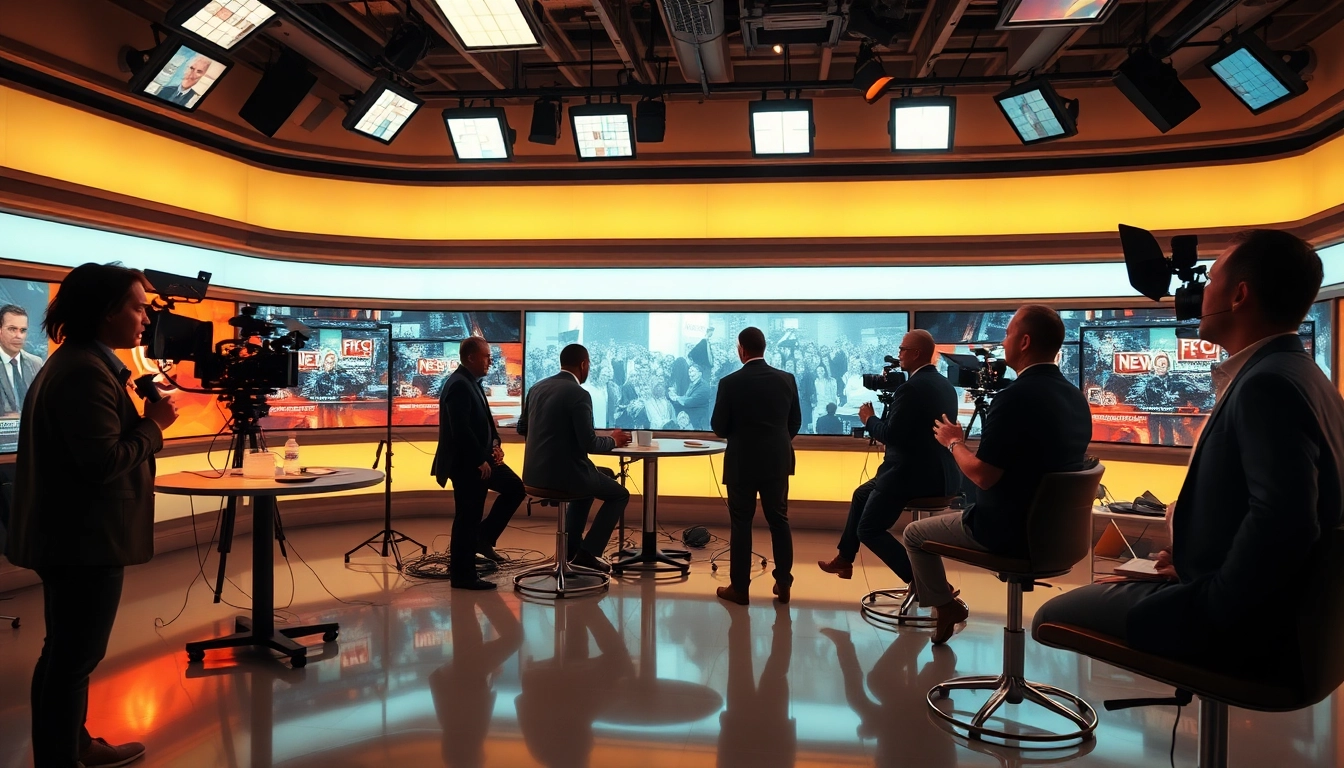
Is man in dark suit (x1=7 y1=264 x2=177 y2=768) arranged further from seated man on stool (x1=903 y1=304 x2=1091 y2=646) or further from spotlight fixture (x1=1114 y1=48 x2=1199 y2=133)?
spotlight fixture (x1=1114 y1=48 x2=1199 y2=133)

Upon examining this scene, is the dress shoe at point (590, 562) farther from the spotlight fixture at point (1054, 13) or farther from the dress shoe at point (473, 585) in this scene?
the spotlight fixture at point (1054, 13)

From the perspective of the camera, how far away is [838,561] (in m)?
5.41

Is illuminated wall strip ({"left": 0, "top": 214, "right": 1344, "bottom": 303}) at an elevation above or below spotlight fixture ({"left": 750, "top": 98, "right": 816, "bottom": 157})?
below

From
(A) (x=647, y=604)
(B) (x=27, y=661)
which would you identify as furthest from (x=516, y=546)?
(B) (x=27, y=661)

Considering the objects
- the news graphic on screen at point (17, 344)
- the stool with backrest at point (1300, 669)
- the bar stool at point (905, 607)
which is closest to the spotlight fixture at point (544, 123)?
the news graphic on screen at point (17, 344)

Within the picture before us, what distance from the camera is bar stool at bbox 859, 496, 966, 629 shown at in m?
4.75

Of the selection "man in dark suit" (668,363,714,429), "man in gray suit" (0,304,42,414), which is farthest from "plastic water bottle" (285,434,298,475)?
"man in dark suit" (668,363,714,429)

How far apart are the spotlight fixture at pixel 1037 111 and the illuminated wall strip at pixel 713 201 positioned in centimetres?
84

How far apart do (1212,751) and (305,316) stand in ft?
23.5

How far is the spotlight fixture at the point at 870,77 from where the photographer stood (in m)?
5.96

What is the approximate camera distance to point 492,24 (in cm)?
502

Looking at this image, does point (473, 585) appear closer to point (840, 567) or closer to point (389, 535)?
point (389, 535)

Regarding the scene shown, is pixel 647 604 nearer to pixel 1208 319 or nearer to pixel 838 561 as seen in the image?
pixel 838 561

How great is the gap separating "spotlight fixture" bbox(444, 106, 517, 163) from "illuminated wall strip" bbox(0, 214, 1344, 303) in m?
1.28
